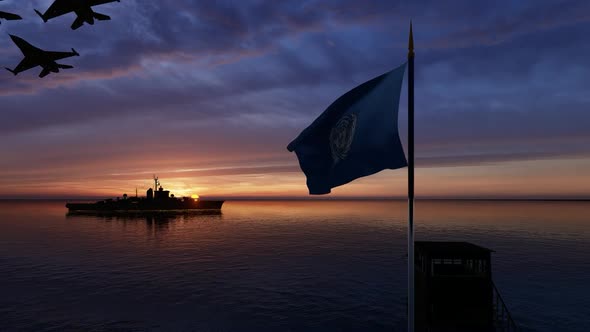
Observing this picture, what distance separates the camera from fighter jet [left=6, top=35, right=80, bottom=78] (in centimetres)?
833

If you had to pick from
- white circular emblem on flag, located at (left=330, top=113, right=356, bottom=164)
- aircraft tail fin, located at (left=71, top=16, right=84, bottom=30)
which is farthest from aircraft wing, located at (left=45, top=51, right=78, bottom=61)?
white circular emblem on flag, located at (left=330, top=113, right=356, bottom=164)

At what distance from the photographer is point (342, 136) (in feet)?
30.1

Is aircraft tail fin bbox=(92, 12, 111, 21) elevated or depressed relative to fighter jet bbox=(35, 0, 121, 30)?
elevated

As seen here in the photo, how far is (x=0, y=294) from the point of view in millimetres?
33406

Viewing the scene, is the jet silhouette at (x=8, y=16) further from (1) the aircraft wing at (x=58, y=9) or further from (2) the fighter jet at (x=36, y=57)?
(2) the fighter jet at (x=36, y=57)

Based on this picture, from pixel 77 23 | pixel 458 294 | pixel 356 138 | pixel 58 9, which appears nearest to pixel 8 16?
pixel 58 9

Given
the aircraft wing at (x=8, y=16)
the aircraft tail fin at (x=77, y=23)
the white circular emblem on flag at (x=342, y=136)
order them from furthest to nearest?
the white circular emblem on flag at (x=342, y=136) < the aircraft tail fin at (x=77, y=23) < the aircraft wing at (x=8, y=16)

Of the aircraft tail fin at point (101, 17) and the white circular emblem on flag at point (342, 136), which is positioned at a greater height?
the aircraft tail fin at point (101, 17)

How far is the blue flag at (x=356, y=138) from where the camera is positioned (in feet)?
26.9

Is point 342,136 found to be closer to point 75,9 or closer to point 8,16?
point 75,9

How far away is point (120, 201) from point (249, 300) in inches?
6102

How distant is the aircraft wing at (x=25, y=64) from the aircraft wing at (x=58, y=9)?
2045mm

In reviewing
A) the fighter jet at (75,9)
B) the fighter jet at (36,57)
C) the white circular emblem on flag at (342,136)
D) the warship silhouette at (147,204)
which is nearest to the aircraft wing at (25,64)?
the fighter jet at (36,57)

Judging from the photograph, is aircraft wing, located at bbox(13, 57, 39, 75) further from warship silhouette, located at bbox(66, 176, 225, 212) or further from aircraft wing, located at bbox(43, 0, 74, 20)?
warship silhouette, located at bbox(66, 176, 225, 212)
